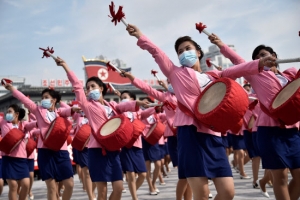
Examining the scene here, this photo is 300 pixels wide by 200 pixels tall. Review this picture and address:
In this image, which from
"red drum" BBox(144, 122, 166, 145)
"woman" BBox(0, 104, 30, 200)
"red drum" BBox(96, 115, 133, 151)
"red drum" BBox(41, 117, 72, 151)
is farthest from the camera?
"red drum" BBox(144, 122, 166, 145)

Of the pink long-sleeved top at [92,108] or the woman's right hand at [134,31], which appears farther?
→ the pink long-sleeved top at [92,108]

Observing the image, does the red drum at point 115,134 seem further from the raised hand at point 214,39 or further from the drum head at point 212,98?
the drum head at point 212,98

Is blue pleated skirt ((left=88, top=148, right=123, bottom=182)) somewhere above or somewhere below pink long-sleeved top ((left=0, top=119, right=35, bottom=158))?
below

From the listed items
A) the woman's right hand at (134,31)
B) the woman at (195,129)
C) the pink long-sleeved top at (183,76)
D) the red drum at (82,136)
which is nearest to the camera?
the woman at (195,129)

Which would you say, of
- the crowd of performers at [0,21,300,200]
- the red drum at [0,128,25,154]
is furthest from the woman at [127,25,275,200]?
the red drum at [0,128,25,154]

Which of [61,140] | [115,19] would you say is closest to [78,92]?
[61,140]

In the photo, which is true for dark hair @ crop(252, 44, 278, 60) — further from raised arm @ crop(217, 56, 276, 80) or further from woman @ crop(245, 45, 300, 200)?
raised arm @ crop(217, 56, 276, 80)

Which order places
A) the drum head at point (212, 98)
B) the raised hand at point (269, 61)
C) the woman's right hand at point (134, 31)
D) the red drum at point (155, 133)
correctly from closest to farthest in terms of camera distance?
the raised hand at point (269, 61) → the drum head at point (212, 98) → the woman's right hand at point (134, 31) → the red drum at point (155, 133)

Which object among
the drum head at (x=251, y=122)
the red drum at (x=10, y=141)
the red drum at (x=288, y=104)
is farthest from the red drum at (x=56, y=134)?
the drum head at (x=251, y=122)

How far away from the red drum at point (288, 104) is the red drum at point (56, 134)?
3.41m

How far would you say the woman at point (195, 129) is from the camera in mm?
3540

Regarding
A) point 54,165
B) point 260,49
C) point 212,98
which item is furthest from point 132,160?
point 212,98

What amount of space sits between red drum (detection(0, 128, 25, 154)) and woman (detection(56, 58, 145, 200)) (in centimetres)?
219

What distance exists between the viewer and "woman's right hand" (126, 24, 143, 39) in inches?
160
